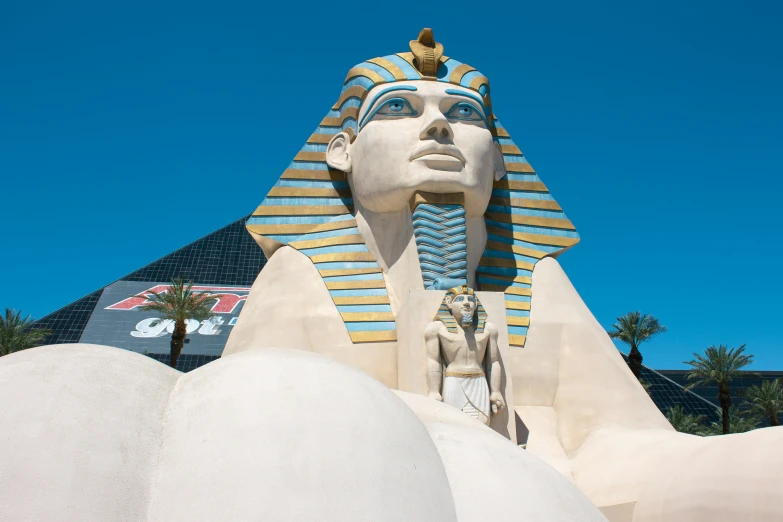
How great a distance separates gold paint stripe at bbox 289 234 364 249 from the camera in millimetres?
7242

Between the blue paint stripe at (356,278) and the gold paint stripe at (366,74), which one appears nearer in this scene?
the blue paint stripe at (356,278)

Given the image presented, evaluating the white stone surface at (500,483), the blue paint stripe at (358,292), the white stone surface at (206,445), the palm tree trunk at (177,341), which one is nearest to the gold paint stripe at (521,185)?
the blue paint stripe at (358,292)

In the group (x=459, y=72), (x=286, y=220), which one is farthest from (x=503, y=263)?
(x=286, y=220)

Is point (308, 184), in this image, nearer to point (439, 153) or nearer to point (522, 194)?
point (439, 153)

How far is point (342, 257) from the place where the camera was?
712 centimetres

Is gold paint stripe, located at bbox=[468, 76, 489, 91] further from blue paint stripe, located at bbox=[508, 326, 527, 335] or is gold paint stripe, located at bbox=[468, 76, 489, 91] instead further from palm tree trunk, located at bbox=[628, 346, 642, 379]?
palm tree trunk, located at bbox=[628, 346, 642, 379]

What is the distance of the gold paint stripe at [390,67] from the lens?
7193 mm

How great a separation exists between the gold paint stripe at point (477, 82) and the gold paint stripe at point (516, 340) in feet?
7.99

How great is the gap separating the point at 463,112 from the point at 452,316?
209 centimetres

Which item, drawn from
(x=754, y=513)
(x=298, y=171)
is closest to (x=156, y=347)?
(x=298, y=171)

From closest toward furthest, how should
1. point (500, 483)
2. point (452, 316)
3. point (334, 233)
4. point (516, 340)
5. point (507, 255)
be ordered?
point (500, 483) < point (452, 316) < point (516, 340) < point (507, 255) < point (334, 233)

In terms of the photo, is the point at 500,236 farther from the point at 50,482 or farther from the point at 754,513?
the point at 50,482

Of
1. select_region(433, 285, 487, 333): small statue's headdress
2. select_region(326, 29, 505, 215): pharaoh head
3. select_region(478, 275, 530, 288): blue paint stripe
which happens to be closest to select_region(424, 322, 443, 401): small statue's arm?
select_region(433, 285, 487, 333): small statue's headdress

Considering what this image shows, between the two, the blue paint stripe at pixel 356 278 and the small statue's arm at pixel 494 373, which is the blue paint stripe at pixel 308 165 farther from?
the small statue's arm at pixel 494 373
